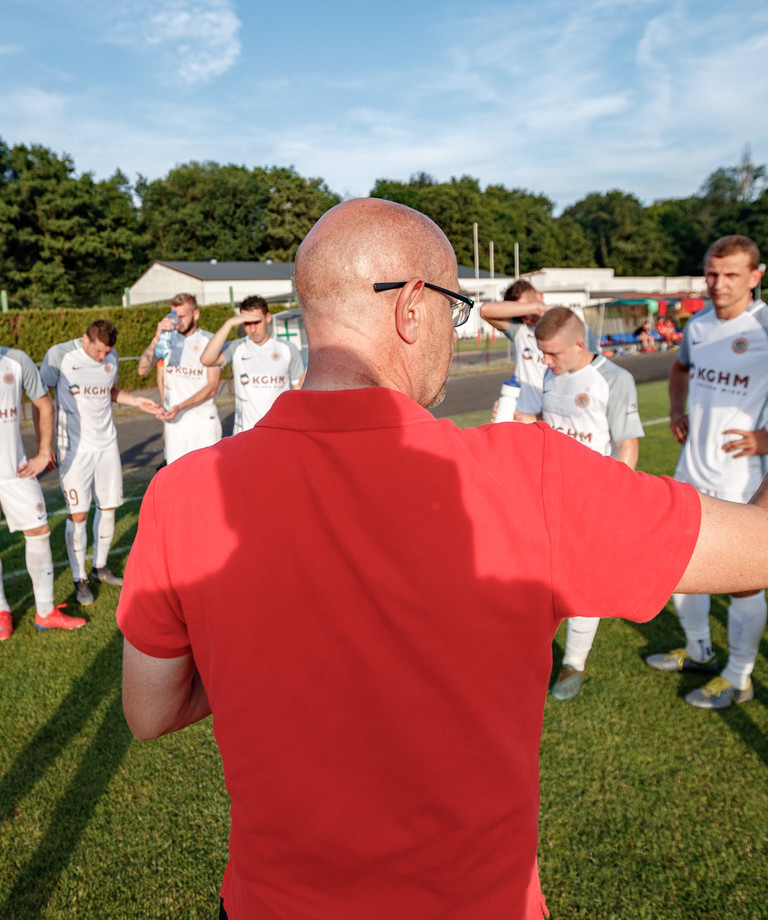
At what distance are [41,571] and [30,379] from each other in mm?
1585

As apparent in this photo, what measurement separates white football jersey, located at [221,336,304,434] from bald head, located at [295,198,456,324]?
237 inches

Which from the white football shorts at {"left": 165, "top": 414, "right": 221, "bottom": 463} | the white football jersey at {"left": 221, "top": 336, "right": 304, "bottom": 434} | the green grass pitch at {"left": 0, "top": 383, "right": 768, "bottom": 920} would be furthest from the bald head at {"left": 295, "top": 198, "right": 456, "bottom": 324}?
the white football shorts at {"left": 165, "top": 414, "right": 221, "bottom": 463}

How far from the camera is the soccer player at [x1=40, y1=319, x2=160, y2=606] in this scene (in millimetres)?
6078

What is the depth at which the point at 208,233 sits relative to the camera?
68375 millimetres

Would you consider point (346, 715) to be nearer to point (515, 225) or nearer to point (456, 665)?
point (456, 665)

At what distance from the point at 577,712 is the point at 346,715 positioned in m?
3.64

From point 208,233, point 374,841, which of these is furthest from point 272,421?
point 208,233

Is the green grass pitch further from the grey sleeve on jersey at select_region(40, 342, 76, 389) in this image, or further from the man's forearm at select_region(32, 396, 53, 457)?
the grey sleeve on jersey at select_region(40, 342, 76, 389)

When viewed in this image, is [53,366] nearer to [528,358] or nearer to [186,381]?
[186,381]

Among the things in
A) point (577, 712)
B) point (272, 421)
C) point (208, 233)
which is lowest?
point (577, 712)

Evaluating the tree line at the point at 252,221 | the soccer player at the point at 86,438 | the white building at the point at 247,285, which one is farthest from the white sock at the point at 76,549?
the white building at the point at 247,285

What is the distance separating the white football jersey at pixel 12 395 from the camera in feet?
17.0

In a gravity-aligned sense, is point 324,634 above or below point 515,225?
below

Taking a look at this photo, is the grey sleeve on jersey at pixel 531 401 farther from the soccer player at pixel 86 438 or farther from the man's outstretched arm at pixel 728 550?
the man's outstretched arm at pixel 728 550
